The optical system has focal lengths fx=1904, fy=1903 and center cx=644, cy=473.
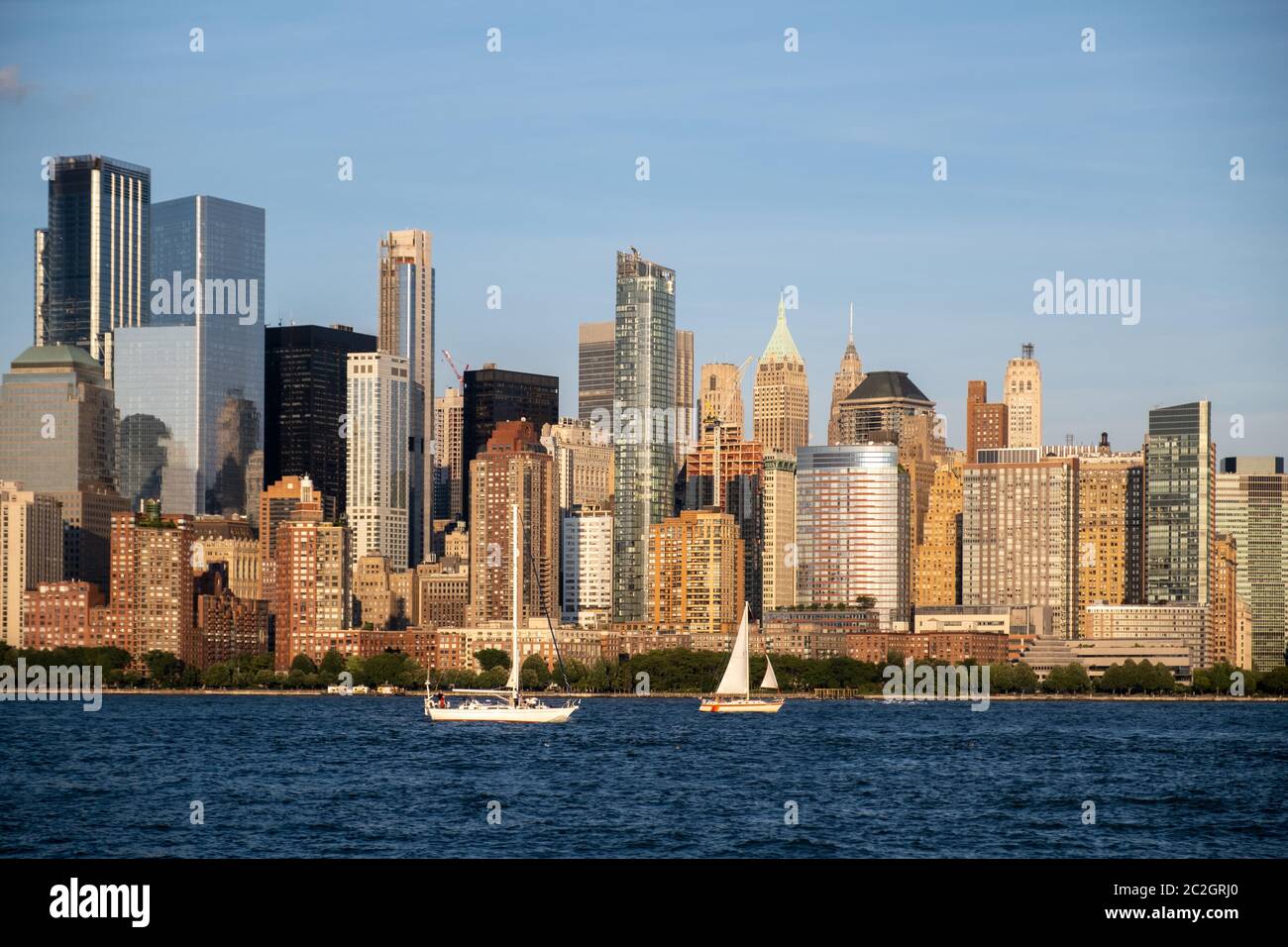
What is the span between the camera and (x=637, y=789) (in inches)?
2174

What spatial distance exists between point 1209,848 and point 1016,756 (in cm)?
3366

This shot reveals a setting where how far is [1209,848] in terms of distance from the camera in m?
41.1

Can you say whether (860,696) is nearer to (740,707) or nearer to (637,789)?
(740,707)

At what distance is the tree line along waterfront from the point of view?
17650 centimetres

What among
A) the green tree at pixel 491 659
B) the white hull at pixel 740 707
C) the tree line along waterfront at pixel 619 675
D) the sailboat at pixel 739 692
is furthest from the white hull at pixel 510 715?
the green tree at pixel 491 659

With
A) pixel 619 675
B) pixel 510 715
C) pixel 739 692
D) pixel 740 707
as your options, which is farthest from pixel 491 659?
pixel 510 715

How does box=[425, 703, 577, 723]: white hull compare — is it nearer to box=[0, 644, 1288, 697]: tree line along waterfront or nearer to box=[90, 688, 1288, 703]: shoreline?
box=[90, 688, 1288, 703]: shoreline

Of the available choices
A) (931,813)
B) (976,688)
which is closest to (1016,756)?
(931,813)

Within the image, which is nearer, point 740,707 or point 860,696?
point 740,707

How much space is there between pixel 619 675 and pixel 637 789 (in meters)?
121

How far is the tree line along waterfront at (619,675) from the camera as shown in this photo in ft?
579

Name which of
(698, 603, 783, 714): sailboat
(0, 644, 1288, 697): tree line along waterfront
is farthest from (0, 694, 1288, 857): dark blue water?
(0, 644, 1288, 697): tree line along waterfront
